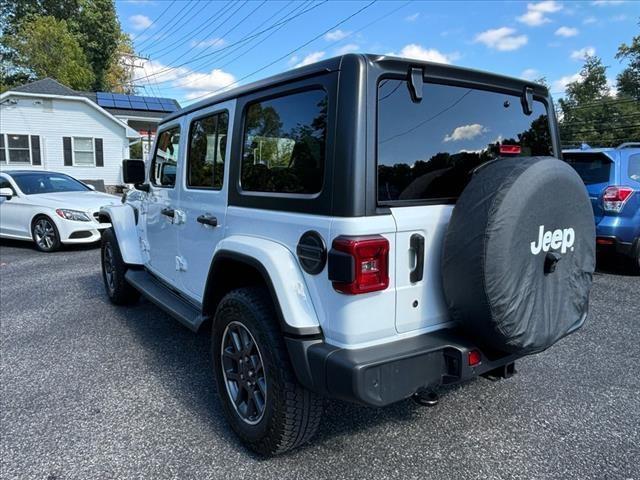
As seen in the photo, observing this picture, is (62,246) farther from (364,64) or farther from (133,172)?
(364,64)

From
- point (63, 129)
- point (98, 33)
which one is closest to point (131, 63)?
point (98, 33)

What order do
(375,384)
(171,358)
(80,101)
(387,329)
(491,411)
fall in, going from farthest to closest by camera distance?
(80,101), (171,358), (491,411), (387,329), (375,384)

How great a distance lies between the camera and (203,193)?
3.30 metres

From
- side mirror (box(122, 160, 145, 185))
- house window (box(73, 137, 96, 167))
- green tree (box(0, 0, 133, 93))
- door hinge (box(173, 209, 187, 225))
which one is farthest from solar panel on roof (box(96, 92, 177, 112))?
door hinge (box(173, 209, 187, 225))

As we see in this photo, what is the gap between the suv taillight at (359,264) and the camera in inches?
79.7

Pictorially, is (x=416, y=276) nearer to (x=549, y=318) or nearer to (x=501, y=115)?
(x=549, y=318)

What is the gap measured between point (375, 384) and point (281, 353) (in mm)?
526

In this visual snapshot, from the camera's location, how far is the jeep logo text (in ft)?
7.23

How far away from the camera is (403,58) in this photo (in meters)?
2.25

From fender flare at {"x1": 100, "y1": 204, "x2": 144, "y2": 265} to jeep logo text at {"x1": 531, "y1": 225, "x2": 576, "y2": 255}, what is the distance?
153 inches

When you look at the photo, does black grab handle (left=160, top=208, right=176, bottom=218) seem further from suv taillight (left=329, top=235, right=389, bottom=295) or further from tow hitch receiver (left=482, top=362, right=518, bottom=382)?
tow hitch receiver (left=482, top=362, right=518, bottom=382)

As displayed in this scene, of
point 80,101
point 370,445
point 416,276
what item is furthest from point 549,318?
point 80,101

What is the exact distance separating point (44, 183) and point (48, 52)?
91.5ft

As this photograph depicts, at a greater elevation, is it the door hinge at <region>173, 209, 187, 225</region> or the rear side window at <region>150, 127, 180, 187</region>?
the rear side window at <region>150, 127, 180, 187</region>
